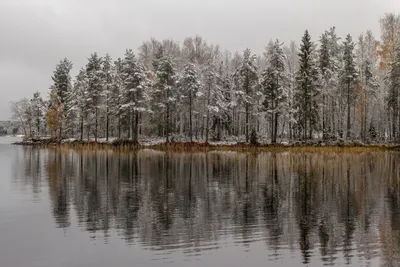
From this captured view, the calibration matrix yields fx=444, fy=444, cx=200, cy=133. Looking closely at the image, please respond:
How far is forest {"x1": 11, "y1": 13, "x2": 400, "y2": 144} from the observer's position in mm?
67312

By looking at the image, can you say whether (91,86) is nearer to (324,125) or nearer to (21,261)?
(324,125)

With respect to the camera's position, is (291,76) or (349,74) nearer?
(349,74)

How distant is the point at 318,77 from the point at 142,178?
4557 centimetres

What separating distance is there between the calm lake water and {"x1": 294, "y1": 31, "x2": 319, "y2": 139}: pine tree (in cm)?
3729

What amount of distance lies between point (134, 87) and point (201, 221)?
6144cm

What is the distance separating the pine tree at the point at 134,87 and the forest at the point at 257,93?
17 cm

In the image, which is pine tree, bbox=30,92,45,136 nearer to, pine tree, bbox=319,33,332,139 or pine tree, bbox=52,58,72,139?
pine tree, bbox=52,58,72,139

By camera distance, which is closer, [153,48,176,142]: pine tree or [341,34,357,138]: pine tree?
[341,34,357,138]: pine tree

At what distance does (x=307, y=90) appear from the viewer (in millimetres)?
65625

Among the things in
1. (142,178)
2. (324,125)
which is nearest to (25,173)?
(142,178)

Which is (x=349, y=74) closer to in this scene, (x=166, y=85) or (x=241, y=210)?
(x=166, y=85)

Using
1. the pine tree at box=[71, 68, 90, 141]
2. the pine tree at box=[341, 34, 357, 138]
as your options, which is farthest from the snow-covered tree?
the pine tree at box=[71, 68, 90, 141]

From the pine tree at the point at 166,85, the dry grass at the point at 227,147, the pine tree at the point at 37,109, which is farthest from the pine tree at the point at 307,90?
the pine tree at the point at 37,109

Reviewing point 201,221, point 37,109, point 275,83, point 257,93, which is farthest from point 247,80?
point 37,109
